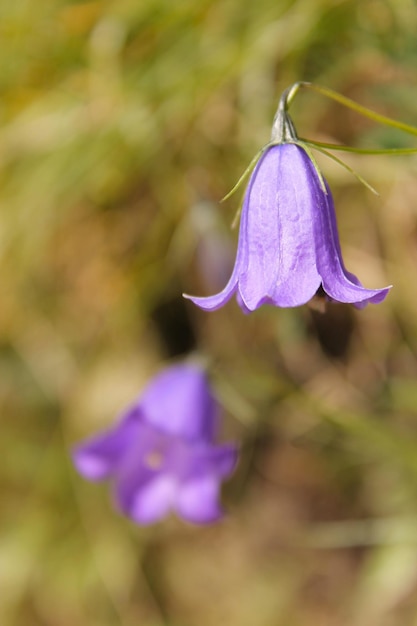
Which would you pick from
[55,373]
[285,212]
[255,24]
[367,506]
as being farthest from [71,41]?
[367,506]

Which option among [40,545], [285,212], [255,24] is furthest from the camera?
[40,545]

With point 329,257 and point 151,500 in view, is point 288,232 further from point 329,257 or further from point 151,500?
point 151,500

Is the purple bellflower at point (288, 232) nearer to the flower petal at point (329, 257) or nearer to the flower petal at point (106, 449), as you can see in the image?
the flower petal at point (329, 257)

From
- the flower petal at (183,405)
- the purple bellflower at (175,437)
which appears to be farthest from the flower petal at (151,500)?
the flower petal at (183,405)

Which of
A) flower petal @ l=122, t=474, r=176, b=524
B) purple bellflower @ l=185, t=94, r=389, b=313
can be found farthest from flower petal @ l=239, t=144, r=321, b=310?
flower petal @ l=122, t=474, r=176, b=524

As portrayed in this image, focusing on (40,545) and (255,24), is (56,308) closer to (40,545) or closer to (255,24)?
(40,545)
